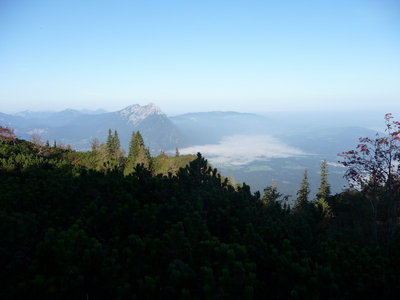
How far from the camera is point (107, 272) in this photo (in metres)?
4.30

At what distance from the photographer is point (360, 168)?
12914mm

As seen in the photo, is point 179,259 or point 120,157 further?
point 120,157

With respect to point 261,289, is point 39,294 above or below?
above

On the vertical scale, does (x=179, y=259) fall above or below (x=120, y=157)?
above

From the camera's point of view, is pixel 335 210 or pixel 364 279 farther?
pixel 335 210

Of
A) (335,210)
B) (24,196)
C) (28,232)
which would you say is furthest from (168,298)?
(335,210)

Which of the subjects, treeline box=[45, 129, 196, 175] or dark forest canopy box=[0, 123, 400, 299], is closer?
dark forest canopy box=[0, 123, 400, 299]

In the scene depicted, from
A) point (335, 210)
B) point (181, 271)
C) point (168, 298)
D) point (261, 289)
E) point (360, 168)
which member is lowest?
point (335, 210)

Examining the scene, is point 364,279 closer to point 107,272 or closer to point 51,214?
point 107,272

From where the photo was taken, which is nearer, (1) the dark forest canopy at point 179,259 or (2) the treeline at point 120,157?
(1) the dark forest canopy at point 179,259

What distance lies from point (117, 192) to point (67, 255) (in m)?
4.52

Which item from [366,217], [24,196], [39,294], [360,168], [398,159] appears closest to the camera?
[39,294]

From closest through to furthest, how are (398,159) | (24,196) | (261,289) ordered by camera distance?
(261,289) < (24,196) < (398,159)

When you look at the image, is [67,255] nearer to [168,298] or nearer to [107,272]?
[107,272]
